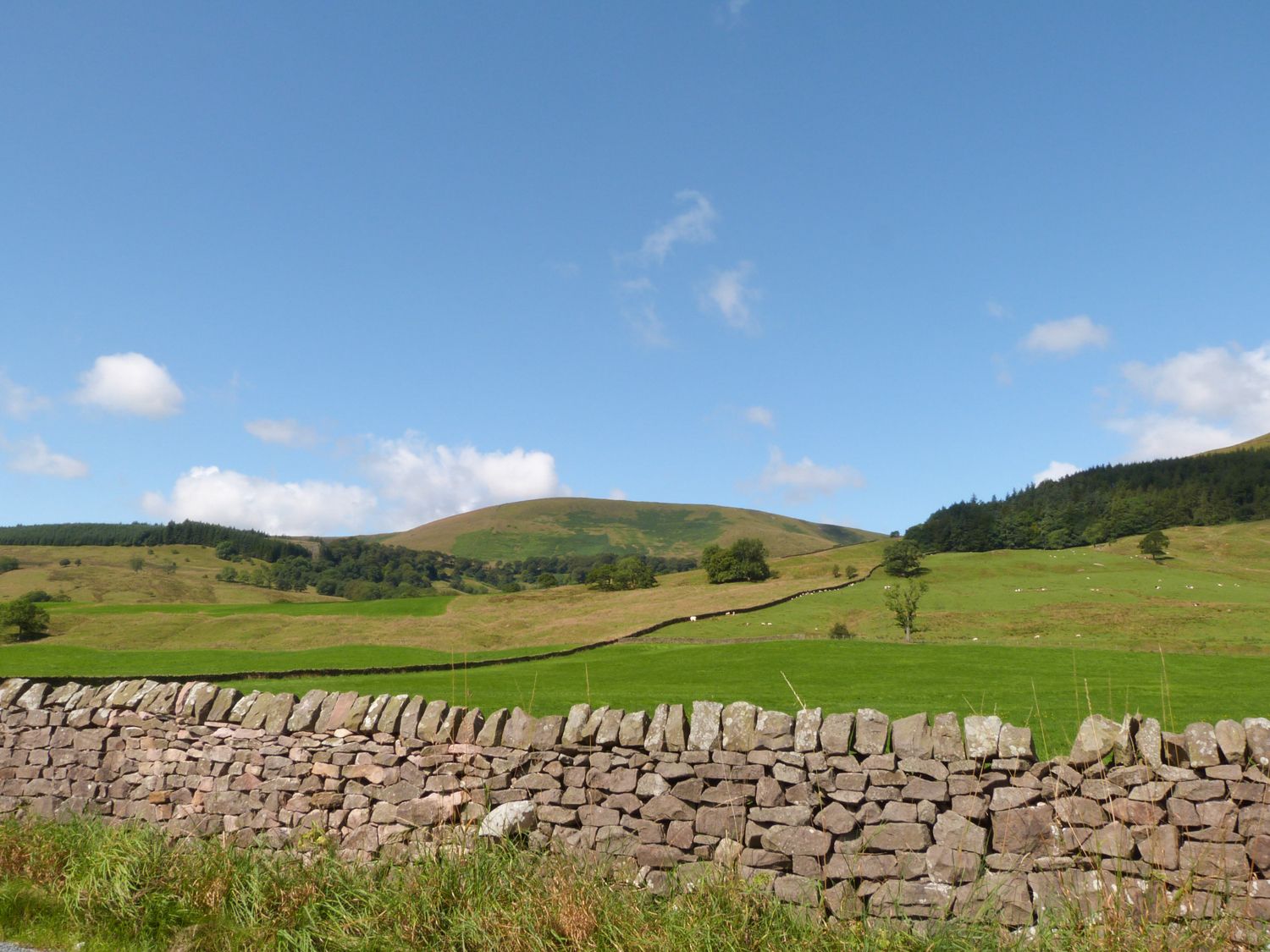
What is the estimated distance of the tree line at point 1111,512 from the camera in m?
110

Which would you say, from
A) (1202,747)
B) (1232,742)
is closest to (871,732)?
(1202,747)

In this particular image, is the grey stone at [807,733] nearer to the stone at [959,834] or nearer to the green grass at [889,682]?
the stone at [959,834]

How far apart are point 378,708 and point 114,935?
2.77 m

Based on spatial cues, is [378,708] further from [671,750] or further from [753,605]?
[753,605]

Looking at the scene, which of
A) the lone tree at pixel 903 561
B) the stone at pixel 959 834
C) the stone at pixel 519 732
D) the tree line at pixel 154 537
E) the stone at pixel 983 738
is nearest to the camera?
the stone at pixel 959 834

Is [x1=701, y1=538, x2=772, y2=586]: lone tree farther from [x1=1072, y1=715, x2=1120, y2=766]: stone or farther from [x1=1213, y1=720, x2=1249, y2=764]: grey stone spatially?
[x1=1213, y1=720, x2=1249, y2=764]: grey stone

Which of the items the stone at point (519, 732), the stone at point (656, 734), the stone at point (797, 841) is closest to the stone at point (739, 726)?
the stone at point (656, 734)

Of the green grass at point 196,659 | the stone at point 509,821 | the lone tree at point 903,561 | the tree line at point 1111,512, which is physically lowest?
the green grass at point 196,659

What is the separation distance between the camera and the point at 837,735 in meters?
6.66

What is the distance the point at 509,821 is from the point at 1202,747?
5.71 m

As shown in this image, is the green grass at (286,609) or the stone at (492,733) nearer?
the stone at (492,733)

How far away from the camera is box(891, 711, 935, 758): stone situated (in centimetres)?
645

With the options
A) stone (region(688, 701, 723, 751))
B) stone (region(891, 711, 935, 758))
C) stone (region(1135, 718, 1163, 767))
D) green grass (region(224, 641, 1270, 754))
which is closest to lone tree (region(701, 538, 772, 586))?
green grass (region(224, 641, 1270, 754))

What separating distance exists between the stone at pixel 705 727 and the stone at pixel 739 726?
6 cm
